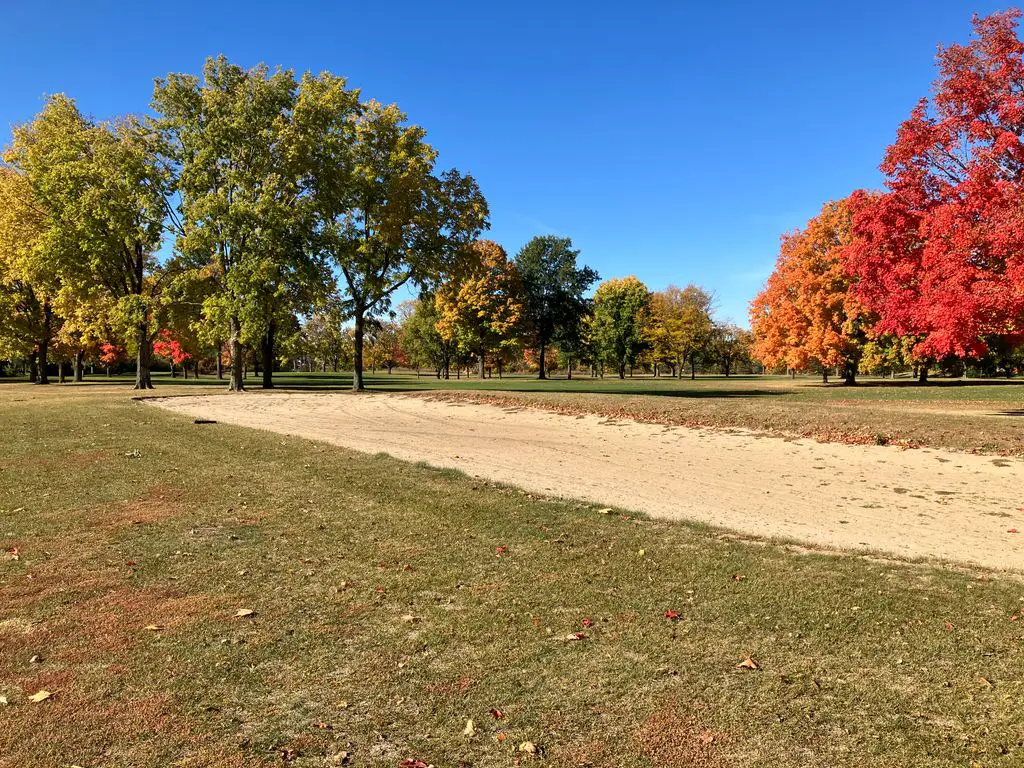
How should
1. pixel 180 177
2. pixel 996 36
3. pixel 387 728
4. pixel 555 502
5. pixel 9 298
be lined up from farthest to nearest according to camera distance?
pixel 9 298, pixel 180 177, pixel 996 36, pixel 555 502, pixel 387 728

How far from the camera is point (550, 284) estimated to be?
69312 mm

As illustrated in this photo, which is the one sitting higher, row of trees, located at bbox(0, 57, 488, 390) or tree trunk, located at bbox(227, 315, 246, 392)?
row of trees, located at bbox(0, 57, 488, 390)

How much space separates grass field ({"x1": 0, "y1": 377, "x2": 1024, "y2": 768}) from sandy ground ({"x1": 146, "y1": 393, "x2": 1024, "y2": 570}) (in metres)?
1.19

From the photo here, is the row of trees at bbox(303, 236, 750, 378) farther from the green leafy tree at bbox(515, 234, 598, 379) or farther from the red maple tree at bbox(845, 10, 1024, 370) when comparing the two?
the red maple tree at bbox(845, 10, 1024, 370)

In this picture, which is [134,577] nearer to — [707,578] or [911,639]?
[707,578]

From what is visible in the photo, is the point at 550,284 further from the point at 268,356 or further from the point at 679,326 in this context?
the point at 268,356

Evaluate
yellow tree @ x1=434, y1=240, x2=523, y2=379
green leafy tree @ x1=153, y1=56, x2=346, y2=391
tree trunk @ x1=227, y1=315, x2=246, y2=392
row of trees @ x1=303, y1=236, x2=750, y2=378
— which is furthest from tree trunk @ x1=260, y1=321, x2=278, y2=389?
yellow tree @ x1=434, y1=240, x2=523, y2=379

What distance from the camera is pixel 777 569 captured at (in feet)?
19.5

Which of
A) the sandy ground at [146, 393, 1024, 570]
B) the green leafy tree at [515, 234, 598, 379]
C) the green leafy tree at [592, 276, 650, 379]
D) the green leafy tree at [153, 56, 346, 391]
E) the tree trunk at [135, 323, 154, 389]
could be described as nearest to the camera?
the sandy ground at [146, 393, 1024, 570]

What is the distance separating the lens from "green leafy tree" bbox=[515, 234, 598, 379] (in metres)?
69.0

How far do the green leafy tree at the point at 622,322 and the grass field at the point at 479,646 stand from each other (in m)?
75.5

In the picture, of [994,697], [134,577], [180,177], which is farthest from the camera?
[180,177]

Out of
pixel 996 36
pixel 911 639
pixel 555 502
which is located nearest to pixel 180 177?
pixel 555 502

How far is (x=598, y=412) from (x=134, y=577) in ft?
54.4
